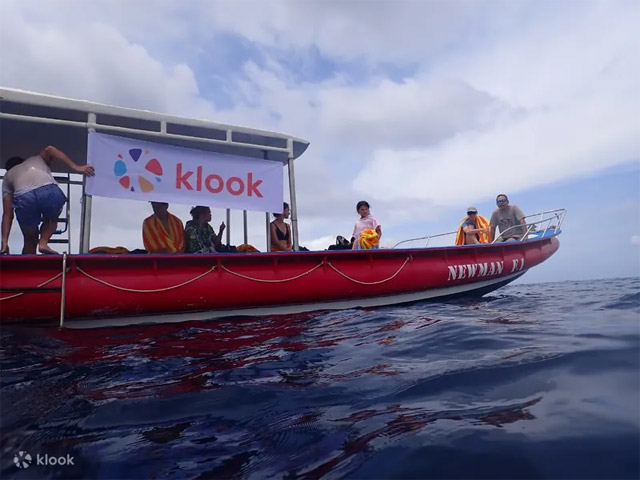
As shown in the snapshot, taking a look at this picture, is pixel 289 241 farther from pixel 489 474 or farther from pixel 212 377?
pixel 489 474

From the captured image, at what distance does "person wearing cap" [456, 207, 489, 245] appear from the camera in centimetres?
786

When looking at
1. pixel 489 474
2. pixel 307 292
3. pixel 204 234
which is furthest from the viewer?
pixel 204 234

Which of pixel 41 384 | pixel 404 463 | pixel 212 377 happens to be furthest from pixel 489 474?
pixel 41 384

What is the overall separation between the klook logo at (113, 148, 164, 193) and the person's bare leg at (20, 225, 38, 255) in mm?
1190

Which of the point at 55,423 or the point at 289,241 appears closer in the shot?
the point at 55,423

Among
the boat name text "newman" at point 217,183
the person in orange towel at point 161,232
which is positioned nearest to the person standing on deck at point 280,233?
the boat name text "newman" at point 217,183

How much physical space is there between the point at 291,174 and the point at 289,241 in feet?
4.23

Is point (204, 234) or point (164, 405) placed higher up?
point (204, 234)

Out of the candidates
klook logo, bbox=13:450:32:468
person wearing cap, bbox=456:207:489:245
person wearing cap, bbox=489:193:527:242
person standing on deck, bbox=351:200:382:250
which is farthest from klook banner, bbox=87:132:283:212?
person wearing cap, bbox=489:193:527:242

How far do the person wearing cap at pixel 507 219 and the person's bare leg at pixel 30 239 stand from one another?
26.9ft

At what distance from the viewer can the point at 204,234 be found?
5742 millimetres

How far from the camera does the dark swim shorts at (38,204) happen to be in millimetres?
4266

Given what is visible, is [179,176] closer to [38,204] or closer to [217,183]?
[217,183]
